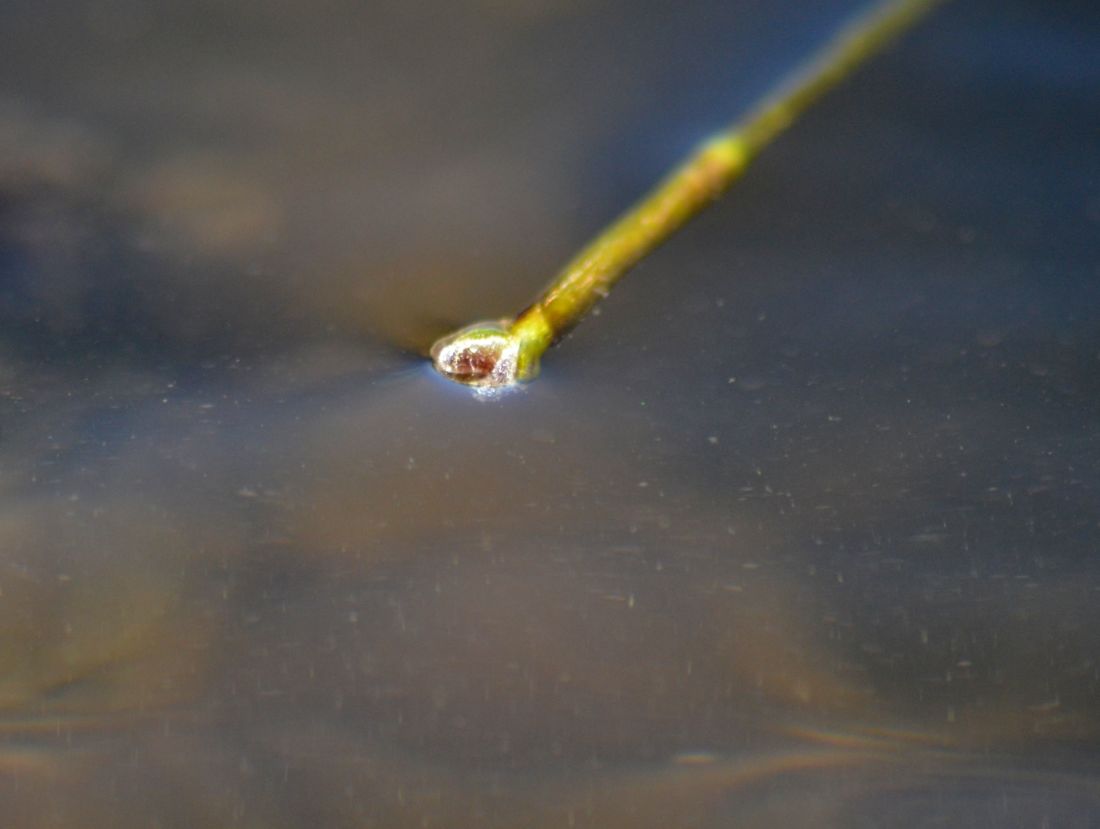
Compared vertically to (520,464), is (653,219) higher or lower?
higher

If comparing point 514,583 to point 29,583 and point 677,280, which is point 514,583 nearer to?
point 677,280

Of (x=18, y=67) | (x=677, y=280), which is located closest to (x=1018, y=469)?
(x=677, y=280)

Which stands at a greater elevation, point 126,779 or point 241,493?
point 241,493
